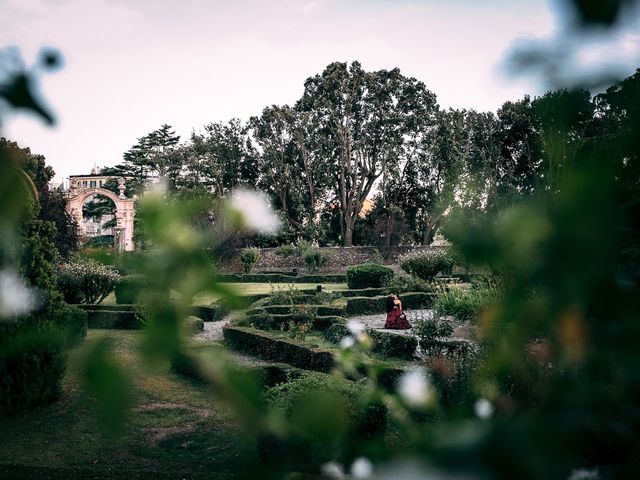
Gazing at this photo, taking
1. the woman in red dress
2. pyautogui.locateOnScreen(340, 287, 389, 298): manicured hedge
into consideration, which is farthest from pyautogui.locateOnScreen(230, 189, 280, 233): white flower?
pyautogui.locateOnScreen(340, 287, 389, 298): manicured hedge

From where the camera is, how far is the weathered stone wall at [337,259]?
3373 cm

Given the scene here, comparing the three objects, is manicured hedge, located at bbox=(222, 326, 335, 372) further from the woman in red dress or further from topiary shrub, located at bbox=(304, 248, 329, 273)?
topiary shrub, located at bbox=(304, 248, 329, 273)

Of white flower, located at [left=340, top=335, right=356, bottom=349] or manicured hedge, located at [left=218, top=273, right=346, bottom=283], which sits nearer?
white flower, located at [left=340, top=335, right=356, bottom=349]

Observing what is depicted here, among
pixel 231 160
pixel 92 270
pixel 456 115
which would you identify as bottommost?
pixel 92 270

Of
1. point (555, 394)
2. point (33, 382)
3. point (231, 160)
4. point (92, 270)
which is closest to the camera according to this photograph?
point (555, 394)

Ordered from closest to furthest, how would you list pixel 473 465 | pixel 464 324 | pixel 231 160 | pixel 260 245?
pixel 473 465 → pixel 464 324 → pixel 260 245 → pixel 231 160

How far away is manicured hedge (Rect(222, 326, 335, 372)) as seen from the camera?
9266 mm

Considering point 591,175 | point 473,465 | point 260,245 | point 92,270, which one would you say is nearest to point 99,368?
point 473,465

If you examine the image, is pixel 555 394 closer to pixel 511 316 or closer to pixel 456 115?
pixel 511 316

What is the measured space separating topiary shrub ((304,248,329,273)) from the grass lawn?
24520mm

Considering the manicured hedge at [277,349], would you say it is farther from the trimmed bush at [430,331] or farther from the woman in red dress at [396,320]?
the woman in red dress at [396,320]

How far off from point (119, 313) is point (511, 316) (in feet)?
48.0

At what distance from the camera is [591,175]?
0.44m

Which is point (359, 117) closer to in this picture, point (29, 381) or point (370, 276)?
point (370, 276)
